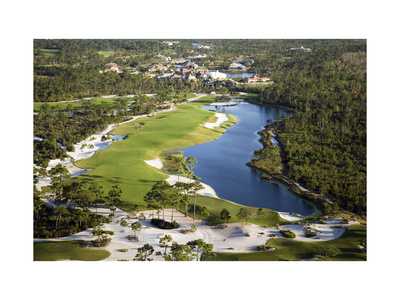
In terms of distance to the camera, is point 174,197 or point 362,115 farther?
point 362,115

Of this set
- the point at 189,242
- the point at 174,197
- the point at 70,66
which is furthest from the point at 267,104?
the point at 189,242

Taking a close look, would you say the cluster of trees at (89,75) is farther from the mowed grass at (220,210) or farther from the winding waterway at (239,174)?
the mowed grass at (220,210)

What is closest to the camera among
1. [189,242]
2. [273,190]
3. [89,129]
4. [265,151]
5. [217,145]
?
[189,242]

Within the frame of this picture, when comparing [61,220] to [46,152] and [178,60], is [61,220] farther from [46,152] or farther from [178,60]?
[178,60]

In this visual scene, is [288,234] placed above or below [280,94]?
below

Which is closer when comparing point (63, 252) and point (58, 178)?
point (63, 252)

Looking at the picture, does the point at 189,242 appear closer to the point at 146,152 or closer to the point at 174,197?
the point at 174,197

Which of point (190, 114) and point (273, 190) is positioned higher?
point (190, 114)

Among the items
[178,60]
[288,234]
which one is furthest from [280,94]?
[288,234]
